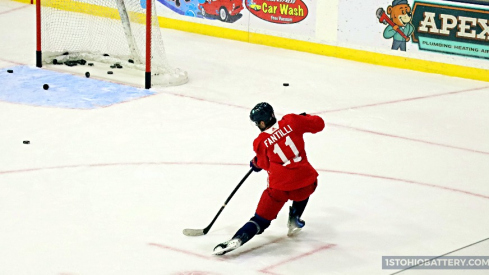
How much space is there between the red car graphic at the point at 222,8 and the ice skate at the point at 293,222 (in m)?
6.29

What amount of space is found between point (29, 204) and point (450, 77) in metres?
5.51

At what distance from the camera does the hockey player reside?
5633 mm

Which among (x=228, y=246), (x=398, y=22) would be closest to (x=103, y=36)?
(x=398, y=22)

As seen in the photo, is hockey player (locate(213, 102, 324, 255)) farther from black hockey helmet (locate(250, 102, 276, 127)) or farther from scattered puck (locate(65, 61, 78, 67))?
scattered puck (locate(65, 61, 78, 67))

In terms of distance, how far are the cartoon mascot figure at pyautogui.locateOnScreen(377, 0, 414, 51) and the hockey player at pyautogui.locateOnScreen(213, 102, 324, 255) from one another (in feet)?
16.8

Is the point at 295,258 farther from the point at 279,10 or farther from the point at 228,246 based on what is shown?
the point at 279,10

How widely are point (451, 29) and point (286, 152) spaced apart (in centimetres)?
512

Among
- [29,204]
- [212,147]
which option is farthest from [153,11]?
[29,204]

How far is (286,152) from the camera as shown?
564 cm

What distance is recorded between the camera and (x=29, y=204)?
6527mm

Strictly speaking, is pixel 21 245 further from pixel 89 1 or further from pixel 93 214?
pixel 89 1

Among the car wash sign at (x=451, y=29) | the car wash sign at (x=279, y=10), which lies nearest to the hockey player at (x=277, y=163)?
the car wash sign at (x=451, y=29)

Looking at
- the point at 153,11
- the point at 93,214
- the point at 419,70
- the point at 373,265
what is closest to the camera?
the point at 373,265

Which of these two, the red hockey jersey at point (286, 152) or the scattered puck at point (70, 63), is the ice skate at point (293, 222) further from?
the scattered puck at point (70, 63)
